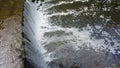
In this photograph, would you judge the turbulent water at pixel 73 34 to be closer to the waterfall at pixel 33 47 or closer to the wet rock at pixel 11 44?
the waterfall at pixel 33 47

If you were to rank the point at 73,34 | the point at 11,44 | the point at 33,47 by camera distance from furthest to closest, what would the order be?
the point at 73,34, the point at 33,47, the point at 11,44

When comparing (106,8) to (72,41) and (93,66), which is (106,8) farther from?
(93,66)

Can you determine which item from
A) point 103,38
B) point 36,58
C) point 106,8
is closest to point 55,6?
point 106,8

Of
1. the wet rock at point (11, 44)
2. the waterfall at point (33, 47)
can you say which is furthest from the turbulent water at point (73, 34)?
the wet rock at point (11, 44)

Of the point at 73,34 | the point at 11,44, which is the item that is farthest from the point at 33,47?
the point at 73,34

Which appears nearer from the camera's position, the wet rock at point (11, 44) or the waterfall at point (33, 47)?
the wet rock at point (11, 44)

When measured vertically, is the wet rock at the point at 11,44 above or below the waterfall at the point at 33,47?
above

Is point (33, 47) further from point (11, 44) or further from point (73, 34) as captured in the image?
point (73, 34)

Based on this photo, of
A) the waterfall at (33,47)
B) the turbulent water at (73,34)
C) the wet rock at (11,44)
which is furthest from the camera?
the turbulent water at (73,34)
